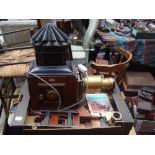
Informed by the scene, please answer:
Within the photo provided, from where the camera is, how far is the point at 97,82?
98 centimetres

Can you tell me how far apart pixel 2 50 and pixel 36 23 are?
0.48 meters

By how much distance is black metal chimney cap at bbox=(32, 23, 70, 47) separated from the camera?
86 cm

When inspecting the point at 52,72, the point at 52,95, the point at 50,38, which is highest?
the point at 50,38

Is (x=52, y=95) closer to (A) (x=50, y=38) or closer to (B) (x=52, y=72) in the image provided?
(B) (x=52, y=72)

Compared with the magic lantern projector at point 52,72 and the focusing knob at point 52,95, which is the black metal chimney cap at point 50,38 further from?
the focusing knob at point 52,95

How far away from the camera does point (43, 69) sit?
894mm

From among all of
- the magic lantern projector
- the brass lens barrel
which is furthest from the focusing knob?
the brass lens barrel

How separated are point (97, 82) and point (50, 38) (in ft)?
0.99

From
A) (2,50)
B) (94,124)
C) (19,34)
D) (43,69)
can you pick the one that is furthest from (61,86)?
(19,34)

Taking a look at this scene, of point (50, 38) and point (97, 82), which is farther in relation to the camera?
point (97, 82)

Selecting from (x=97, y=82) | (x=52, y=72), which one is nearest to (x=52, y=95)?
(x=52, y=72)

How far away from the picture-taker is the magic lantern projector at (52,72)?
869 mm

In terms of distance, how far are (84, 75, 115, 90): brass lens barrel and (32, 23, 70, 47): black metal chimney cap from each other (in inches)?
8.1
